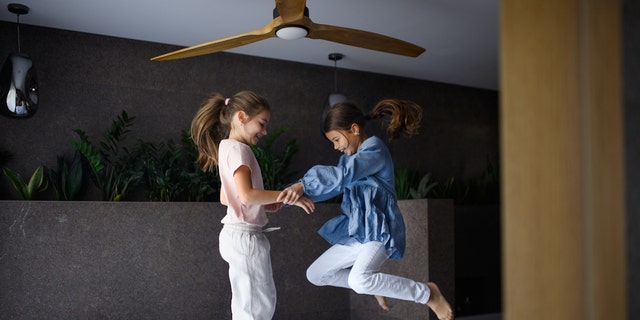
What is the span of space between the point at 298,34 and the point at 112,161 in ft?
7.45

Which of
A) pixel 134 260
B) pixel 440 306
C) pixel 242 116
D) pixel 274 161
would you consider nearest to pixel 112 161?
pixel 134 260

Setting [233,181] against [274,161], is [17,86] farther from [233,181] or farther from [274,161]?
[233,181]

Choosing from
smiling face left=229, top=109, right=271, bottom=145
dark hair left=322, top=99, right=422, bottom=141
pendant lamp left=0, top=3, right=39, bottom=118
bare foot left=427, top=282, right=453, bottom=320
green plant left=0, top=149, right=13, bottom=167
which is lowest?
bare foot left=427, top=282, right=453, bottom=320

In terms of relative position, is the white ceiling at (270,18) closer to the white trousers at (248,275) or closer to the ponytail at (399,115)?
the ponytail at (399,115)

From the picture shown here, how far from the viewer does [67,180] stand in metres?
4.18

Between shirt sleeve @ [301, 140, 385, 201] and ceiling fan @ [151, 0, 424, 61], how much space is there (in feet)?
2.32

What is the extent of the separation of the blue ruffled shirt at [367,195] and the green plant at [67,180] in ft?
6.81

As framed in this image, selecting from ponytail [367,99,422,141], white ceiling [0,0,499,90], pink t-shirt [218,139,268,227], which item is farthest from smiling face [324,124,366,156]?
white ceiling [0,0,499,90]

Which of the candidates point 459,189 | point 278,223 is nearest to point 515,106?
point 278,223

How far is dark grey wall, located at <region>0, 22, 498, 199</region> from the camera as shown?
439cm

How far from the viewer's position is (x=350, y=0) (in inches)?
149

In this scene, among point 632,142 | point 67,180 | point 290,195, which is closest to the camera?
point 632,142

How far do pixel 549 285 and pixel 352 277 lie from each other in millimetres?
1933

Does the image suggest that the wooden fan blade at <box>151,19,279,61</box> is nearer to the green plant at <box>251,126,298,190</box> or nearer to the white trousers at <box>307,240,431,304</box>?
the white trousers at <box>307,240,431,304</box>
